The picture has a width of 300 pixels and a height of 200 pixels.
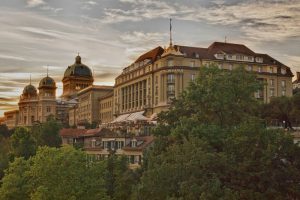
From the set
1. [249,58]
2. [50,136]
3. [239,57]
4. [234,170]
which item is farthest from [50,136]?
[234,170]

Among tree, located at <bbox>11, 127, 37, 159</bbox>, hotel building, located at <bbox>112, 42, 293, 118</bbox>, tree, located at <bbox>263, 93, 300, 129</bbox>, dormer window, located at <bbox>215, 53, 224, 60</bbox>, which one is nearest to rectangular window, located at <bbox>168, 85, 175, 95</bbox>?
hotel building, located at <bbox>112, 42, 293, 118</bbox>

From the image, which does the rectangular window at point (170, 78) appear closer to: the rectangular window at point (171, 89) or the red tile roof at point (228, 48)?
the rectangular window at point (171, 89)

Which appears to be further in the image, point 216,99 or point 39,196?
point 216,99

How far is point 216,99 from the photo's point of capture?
148 ft

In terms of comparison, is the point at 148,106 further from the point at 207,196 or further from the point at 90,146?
the point at 207,196

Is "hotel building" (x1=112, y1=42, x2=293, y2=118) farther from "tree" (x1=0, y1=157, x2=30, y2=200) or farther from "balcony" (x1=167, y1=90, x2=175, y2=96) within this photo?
"tree" (x1=0, y1=157, x2=30, y2=200)

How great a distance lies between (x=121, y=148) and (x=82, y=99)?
121902 mm

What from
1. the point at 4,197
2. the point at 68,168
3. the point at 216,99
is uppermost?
the point at 216,99

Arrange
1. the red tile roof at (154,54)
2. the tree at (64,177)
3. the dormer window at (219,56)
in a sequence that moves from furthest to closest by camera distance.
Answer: the red tile roof at (154,54) < the dormer window at (219,56) < the tree at (64,177)

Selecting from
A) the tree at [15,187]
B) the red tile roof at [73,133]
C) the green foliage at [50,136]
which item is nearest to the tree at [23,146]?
the green foliage at [50,136]

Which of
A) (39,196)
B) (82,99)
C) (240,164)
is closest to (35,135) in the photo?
(39,196)

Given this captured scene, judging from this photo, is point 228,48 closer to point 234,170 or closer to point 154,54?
point 154,54

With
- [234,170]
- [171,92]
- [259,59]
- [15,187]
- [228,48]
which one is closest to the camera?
[234,170]

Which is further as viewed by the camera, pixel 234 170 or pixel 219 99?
pixel 219 99
